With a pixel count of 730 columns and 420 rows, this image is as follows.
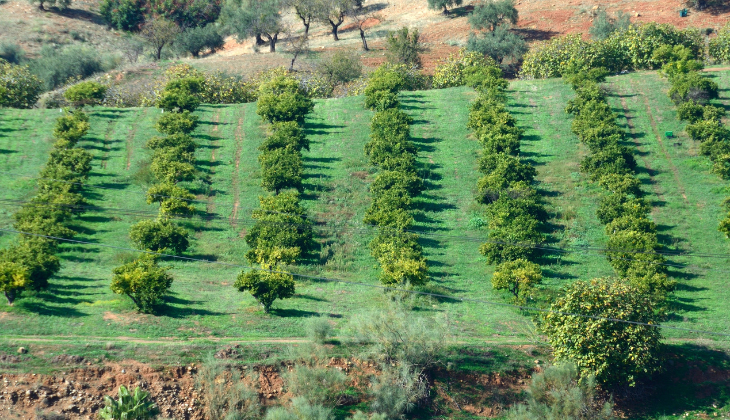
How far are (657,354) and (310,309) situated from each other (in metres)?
13.8

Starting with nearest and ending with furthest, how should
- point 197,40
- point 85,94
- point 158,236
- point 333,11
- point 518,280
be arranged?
point 518,280 < point 158,236 < point 85,94 < point 197,40 < point 333,11

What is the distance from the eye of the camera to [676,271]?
125 feet

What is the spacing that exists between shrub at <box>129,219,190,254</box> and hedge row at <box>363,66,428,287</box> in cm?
944

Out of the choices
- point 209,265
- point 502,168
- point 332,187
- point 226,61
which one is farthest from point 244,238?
point 226,61

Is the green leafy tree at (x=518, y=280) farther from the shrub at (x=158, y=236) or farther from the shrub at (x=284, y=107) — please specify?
the shrub at (x=284, y=107)

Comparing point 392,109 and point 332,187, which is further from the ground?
point 392,109

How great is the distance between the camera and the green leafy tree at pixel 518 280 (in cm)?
3494


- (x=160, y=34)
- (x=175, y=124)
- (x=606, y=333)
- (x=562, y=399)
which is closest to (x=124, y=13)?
(x=160, y=34)

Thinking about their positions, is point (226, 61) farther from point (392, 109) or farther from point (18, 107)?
point (392, 109)

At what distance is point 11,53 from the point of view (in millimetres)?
83812

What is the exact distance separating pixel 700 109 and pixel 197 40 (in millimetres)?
54614

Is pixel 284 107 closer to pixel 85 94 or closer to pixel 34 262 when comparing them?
pixel 85 94

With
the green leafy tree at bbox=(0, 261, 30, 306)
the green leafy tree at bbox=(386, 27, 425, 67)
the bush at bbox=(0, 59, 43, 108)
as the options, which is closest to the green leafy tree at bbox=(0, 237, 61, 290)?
the green leafy tree at bbox=(0, 261, 30, 306)

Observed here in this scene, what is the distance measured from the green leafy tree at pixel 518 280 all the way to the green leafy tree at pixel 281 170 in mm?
14035
